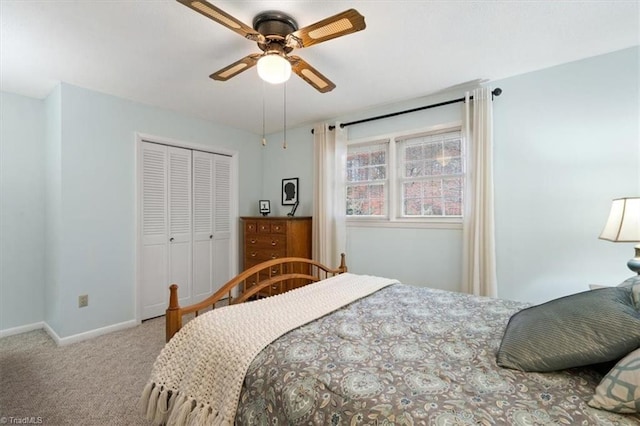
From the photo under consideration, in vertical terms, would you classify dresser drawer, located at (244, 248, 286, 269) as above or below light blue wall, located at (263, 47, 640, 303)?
below

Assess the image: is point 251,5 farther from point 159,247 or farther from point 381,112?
point 159,247

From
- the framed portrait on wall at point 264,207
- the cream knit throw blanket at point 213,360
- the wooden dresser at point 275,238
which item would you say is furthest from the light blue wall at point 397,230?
the cream knit throw blanket at point 213,360

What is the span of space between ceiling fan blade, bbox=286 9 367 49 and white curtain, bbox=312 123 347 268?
1890 millimetres

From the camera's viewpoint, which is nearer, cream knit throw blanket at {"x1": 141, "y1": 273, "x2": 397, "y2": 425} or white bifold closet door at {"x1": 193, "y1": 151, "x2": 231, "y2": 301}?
cream knit throw blanket at {"x1": 141, "y1": 273, "x2": 397, "y2": 425}

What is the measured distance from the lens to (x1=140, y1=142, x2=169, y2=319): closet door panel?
11.0 ft

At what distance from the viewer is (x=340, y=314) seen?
5.45ft

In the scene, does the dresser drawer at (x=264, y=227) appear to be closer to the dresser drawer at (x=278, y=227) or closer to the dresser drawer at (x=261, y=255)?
the dresser drawer at (x=278, y=227)

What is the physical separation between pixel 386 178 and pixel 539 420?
2830 millimetres

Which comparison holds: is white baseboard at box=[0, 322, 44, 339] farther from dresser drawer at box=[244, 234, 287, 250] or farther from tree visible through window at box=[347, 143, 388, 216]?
tree visible through window at box=[347, 143, 388, 216]

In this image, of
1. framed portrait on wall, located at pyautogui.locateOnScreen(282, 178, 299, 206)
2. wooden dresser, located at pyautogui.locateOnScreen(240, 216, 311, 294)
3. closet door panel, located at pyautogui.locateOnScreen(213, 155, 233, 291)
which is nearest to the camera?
wooden dresser, located at pyautogui.locateOnScreen(240, 216, 311, 294)

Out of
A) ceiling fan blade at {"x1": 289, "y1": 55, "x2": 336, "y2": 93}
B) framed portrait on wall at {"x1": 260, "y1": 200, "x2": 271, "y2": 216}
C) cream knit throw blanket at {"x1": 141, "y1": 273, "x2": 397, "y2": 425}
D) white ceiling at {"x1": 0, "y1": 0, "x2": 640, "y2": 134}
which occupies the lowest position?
cream knit throw blanket at {"x1": 141, "y1": 273, "x2": 397, "y2": 425}

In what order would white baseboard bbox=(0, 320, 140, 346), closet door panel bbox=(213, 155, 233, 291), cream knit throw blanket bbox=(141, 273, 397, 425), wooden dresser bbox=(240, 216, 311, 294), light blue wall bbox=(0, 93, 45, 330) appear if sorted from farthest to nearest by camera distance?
closet door panel bbox=(213, 155, 233, 291) < wooden dresser bbox=(240, 216, 311, 294) < light blue wall bbox=(0, 93, 45, 330) < white baseboard bbox=(0, 320, 140, 346) < cream knit throw blanket bbox=(141, 273, 397, 425)

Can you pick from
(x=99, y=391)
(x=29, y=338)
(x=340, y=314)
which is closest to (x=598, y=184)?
(x=340, y=314)

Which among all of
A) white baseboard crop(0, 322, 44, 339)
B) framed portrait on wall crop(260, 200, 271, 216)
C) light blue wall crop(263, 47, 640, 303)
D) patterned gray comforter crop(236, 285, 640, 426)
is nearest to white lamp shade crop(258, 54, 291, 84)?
patterned gray comforter crop(236, 285, 640, 426)
